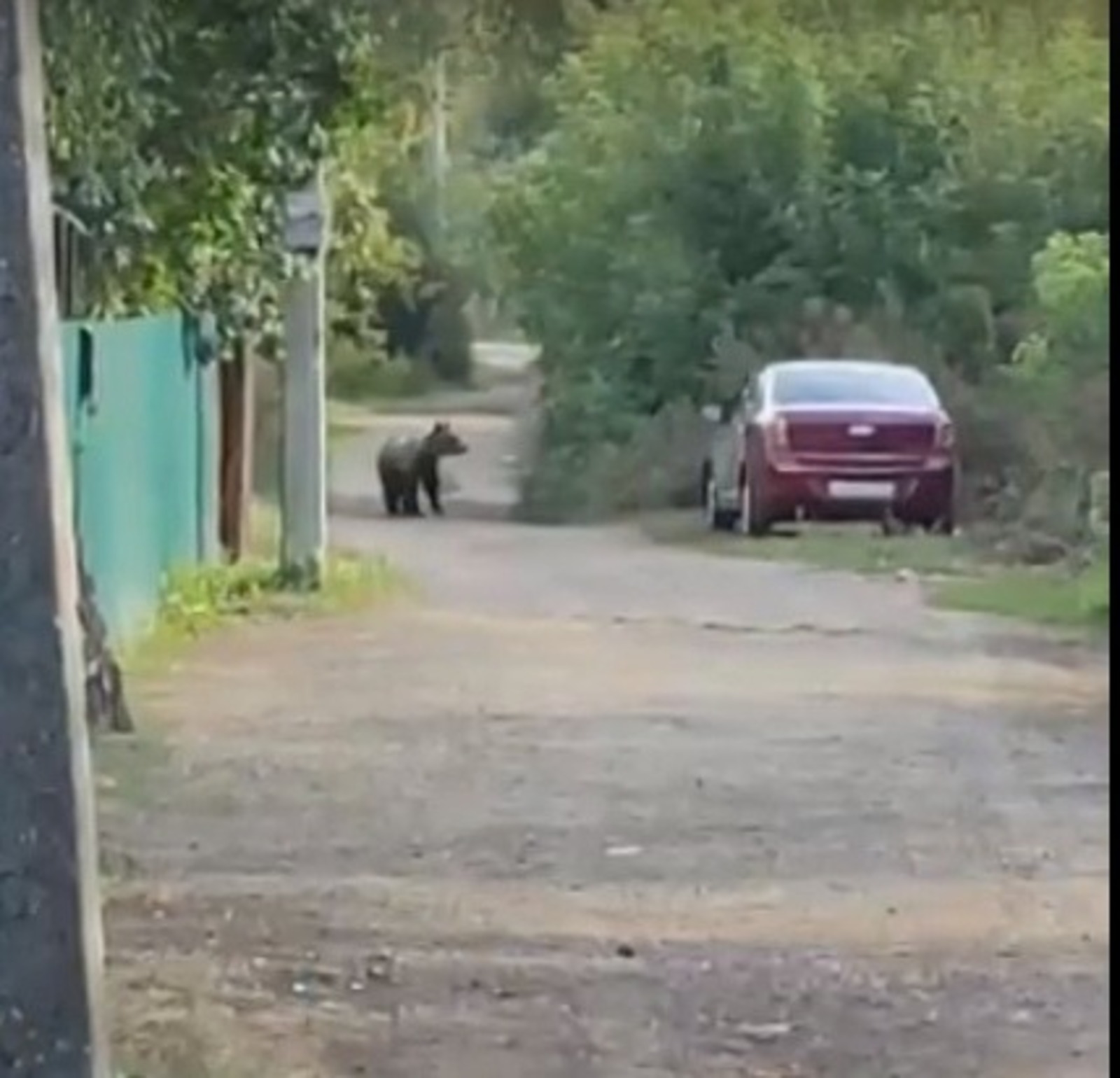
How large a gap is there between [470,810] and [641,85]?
1881cm

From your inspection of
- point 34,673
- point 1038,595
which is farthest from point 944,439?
point 34,673

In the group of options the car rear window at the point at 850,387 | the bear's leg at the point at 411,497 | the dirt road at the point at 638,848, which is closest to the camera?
the dirt road at the point at 638,848

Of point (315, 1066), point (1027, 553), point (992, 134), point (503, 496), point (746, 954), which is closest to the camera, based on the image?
point (315, 1066)

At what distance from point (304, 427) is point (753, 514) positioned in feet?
19.0

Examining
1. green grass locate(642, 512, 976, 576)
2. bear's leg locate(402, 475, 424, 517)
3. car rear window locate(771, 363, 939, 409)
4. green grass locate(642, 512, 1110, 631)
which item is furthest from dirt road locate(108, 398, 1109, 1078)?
bear's leg locate(402, 475, 424, 517)

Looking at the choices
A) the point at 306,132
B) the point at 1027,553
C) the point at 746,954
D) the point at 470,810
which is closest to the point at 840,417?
the point at 1027,553

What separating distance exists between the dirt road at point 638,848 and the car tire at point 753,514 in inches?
285

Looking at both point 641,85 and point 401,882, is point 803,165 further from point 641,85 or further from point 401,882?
point 401,882

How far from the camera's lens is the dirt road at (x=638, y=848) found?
895cm

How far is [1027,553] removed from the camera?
2406 cm

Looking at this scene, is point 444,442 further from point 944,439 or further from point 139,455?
point 139,455

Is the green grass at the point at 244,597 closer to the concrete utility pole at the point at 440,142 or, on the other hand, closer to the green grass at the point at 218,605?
the green grass at the point at 218,605

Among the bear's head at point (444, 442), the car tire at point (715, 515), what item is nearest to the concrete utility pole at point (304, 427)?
the car tire at point (715, 515)

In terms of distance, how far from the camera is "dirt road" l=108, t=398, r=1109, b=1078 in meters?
8.95
